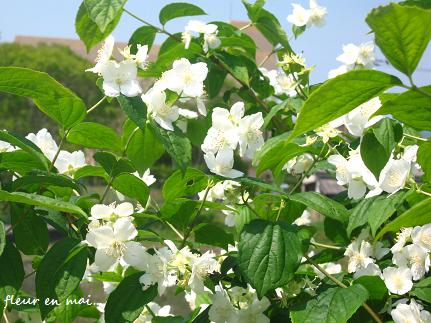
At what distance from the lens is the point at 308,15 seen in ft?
5.87

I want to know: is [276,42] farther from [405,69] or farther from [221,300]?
[405,69]

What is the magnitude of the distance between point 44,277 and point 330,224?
0.61 m

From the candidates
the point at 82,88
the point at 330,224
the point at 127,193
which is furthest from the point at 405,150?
the point at 82,88

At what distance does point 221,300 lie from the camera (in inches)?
41.6

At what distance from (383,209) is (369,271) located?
0.16m

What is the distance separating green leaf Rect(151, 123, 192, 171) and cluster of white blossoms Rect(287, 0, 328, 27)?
0.92 meters

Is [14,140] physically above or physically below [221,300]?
above

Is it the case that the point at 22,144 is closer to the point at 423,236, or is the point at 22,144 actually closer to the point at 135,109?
the point at 135,109

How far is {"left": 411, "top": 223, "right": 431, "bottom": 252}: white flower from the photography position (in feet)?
3.28

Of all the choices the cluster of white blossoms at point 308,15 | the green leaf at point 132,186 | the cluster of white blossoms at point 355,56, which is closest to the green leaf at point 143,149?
the green leaf at point 132,186

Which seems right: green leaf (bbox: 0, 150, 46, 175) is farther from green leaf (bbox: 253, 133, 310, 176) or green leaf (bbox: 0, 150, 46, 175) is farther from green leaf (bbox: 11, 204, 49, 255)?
green leaf (bbox: 253, 133, 310, 176)

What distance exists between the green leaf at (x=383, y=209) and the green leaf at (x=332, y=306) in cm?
10

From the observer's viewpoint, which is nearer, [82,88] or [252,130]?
[252,130]

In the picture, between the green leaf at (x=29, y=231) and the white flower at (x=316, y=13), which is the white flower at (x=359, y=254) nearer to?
the green leaf at (x=29, y=231)
